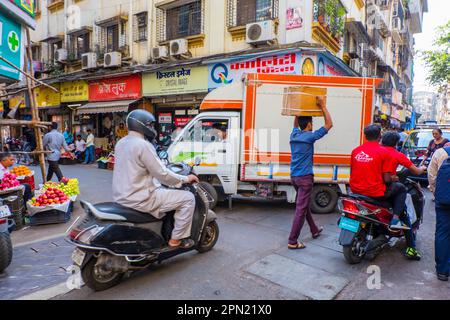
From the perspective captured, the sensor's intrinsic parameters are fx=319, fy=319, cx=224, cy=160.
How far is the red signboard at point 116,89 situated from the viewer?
14.0 meters

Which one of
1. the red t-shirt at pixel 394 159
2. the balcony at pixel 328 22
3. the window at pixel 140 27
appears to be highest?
the window at pixel 140 27

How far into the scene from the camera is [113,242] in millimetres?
3125

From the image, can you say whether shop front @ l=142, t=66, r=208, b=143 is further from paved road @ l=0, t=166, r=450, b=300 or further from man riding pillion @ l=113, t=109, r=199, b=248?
man riding pillion @ l=113, t=109, r=199, b=248

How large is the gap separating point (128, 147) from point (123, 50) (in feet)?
41.3

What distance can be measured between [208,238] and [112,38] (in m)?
13.7

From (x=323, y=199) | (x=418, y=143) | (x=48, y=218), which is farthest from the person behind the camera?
(x=418, y=143)

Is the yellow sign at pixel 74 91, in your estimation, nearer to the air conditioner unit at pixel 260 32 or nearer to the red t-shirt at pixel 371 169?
the air conditioner unit at pixel 260 32

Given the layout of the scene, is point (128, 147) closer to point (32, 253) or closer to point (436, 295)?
point (32, 253)

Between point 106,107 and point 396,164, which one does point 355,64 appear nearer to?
point 106,107

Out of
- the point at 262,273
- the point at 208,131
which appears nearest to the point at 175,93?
the point at 208,131

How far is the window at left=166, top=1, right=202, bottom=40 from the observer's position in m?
12.0

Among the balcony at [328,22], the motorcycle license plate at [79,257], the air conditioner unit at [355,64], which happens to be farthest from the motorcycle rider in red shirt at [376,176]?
the air conditioner unit at [355,64]

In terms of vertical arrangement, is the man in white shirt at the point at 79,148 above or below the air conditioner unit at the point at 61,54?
below

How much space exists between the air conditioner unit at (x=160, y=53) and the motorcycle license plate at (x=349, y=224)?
34.7ft
